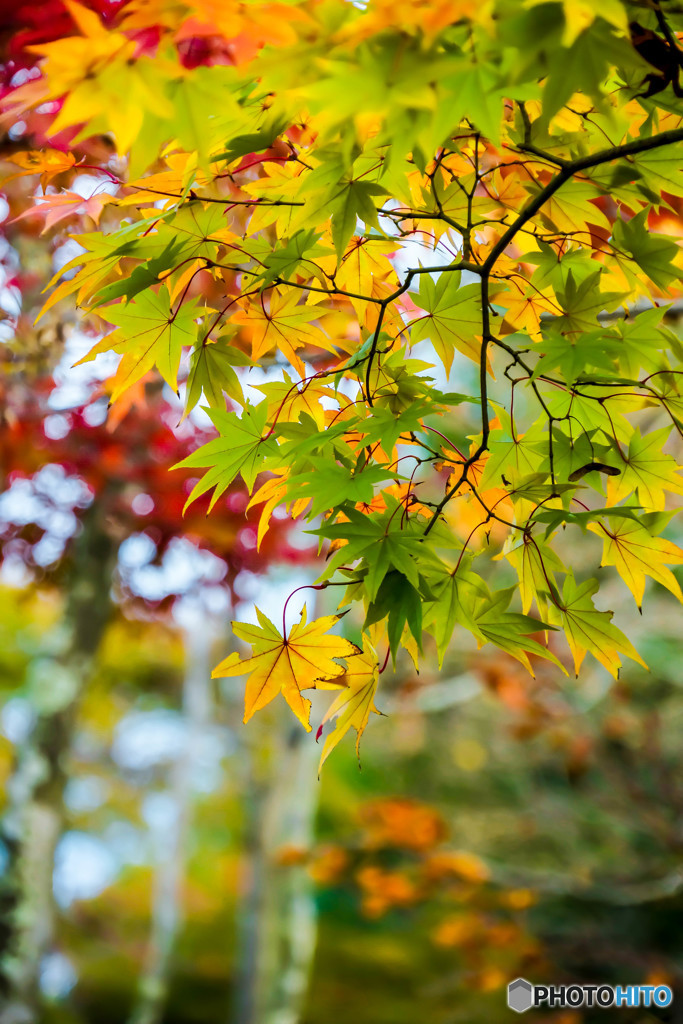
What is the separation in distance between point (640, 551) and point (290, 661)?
0.38 metres

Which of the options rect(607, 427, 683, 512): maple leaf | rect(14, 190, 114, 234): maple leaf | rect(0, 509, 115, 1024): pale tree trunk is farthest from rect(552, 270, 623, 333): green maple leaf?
rect(0, 509, 115, 1024): pale tree trunk

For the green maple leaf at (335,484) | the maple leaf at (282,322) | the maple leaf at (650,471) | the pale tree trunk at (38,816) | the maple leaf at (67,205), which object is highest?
the maple leaf at (67,205)

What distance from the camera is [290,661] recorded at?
2.24 ft

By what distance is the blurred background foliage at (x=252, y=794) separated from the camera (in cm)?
213

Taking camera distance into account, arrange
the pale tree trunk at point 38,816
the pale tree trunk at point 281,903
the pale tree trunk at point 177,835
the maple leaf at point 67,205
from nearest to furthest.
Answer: the maple leaf at point 67,205 → the pale tree trunk at point 38,816 → the pale tree trunk at point 281,903 → the pale tree trunk at point 177,835

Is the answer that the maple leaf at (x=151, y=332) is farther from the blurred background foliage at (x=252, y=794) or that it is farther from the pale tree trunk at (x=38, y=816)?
the pale tree trunk at (x=38, y=816)

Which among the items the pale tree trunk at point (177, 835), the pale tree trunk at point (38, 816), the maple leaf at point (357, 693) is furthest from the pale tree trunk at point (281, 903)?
the maple leaf at point (357, 693)

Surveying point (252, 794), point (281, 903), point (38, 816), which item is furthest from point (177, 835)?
point (38, 816)

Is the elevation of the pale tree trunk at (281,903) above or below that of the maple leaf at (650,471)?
below

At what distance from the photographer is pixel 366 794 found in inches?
273

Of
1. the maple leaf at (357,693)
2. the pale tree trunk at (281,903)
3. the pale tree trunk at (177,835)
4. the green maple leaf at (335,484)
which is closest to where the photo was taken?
the green maple leaf at (335,484)

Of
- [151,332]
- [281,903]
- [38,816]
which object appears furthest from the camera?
[281,903]

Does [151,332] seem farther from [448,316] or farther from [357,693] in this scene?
[357,693]

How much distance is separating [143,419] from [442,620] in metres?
1.81
